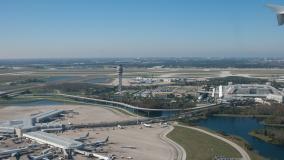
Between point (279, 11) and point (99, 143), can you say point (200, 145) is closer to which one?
point (99, 143)

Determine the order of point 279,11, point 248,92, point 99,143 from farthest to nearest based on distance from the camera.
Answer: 1. point 248,92
2. point 99,143
3. point 279,11

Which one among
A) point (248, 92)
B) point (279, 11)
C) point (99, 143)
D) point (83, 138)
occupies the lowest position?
point (83, 138)

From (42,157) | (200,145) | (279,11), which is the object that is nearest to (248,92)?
(200,145)

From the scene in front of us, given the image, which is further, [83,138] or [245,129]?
[245,129]

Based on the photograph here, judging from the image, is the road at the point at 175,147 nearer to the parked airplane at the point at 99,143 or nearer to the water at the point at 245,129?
the parked airplane at the point at 99,143

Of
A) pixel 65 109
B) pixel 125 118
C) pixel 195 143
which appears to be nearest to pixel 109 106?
pixel 65 109

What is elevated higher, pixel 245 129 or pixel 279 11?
pixel 279 11

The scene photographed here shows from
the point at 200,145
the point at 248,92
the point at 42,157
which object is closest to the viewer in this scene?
the point at 42,157

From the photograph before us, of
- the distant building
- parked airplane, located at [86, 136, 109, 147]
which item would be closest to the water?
parked airplane, located at [86, 136, 109, 147]
